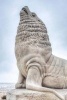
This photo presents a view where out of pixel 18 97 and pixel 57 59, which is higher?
pixel 57 59

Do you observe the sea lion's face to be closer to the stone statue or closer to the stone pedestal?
the stone statue

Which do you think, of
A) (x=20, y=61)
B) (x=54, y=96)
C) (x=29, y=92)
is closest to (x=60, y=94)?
(x=54, y=96)

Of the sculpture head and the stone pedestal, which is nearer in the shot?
the stone pedestal

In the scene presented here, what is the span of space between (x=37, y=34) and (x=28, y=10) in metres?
0.81

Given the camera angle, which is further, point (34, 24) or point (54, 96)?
point (34, 24)

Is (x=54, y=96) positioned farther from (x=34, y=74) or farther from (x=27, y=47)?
(x=27, y=47)

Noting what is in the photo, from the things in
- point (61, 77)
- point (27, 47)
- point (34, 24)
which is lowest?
point (61, 77)

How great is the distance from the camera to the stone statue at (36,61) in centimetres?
832

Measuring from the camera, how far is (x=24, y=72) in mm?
8578

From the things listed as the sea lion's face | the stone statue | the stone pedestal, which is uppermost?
the sea lion's face

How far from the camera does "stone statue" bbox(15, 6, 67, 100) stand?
8320 mm

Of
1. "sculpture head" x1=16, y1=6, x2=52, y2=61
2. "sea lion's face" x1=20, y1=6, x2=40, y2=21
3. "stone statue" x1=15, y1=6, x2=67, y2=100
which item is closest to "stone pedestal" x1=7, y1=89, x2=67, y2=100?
"stone statue" x1=15, y1=6, x2=67, y2=100

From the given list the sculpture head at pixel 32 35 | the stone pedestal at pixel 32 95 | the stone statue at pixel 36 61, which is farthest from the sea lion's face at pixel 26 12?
the stone pedestal at pixel 32 95

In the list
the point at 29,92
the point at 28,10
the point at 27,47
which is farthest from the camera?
the point at 28,10
